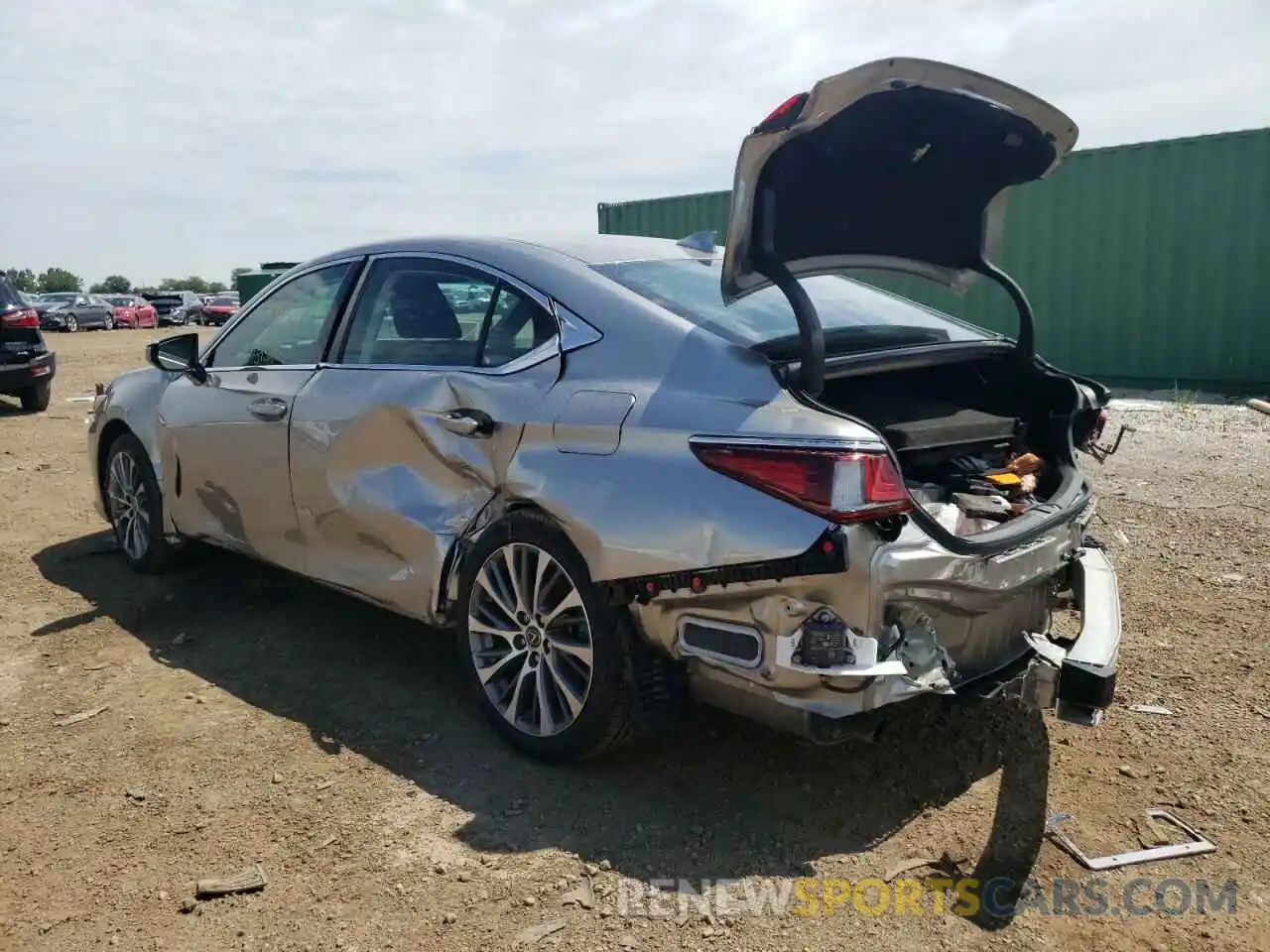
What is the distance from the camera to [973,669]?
9.53 feet

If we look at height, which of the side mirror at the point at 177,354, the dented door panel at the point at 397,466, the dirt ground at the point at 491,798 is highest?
the side mirror at the point at 177,354

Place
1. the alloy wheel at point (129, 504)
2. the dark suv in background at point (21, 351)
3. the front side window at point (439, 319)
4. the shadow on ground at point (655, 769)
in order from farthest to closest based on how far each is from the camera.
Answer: the dark suv in background at point (21, 351)
the alloy wheel at point (129, 504)
the front side window at point (439, 319)
the shadow on ground at point (655, 769)

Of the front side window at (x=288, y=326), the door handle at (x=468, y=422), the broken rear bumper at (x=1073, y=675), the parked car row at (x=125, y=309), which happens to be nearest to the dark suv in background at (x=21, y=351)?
the front side window at (x=288, y=326)

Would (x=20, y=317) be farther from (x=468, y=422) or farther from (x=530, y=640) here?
(x=530, y=640)

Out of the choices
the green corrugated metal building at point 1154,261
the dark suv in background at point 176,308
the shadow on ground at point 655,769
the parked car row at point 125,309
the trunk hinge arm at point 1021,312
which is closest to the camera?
the shadow on ground at point 655,769

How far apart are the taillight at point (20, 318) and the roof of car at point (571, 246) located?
9527mm

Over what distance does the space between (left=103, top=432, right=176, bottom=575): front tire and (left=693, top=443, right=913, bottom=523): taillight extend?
342 cm

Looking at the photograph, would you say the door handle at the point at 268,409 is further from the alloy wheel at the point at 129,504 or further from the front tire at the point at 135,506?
the alloy wheel at the point at 129,504

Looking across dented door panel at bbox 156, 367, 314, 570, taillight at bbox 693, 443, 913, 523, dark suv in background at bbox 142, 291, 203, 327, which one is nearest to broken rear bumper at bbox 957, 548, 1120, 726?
taillight at bbox 693, 443, 913, 523

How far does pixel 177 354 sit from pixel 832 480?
3451 mm

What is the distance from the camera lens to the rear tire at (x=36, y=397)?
11.8m

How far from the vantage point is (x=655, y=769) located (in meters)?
3.20

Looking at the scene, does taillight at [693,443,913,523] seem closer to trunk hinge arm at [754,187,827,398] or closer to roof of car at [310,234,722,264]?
trunk hinge arm at [754,187,827,398]

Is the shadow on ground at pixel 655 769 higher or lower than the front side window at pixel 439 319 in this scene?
lower
